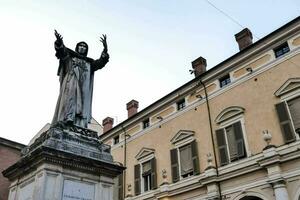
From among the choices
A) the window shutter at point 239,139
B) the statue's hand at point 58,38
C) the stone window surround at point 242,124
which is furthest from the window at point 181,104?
the statue's hand at point 58,38

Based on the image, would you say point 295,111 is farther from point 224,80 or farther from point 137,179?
point 137,179

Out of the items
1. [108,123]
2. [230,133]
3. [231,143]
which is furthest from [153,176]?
[108,123]

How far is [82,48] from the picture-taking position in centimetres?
860

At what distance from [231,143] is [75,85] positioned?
42.3 feet

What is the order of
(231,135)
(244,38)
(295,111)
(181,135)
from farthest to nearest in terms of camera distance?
(244,38), (181,135), (231,135), (295,111)

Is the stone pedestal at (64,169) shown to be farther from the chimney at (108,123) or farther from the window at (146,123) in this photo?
the chimney at (108,123)

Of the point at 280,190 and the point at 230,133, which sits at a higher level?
the point at 230,133

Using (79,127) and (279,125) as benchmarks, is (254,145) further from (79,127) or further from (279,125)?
(79,127)

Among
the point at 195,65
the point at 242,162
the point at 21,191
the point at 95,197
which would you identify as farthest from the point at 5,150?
the point at 195,65

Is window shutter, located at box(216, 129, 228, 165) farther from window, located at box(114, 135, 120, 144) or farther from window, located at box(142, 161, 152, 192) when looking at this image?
window, located at box(114, 135, 120, 144)

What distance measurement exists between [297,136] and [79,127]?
12.3 m

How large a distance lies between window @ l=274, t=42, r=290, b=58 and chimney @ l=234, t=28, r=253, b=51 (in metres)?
3.27

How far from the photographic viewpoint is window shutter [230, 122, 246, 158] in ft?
59.0

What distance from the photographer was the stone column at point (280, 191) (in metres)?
A: 15.3
